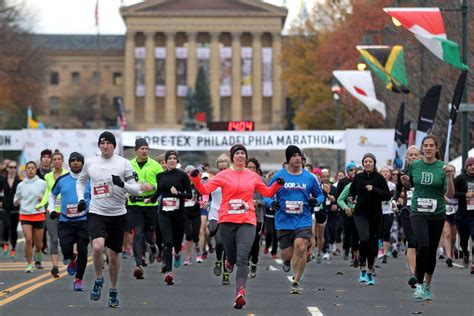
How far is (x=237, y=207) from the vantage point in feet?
Answer: 51.5

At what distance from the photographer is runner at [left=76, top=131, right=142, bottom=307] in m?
15.5

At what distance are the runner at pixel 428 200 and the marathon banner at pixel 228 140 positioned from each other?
88.9ft

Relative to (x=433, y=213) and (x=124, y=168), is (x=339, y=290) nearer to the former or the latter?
(x=433, y=213)

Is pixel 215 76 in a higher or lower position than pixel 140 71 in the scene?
lower

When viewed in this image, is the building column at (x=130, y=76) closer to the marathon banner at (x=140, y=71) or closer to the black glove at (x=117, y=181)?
the marathon banner at (x=140, y=71)

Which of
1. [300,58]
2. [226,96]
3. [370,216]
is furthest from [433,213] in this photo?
[226,96]

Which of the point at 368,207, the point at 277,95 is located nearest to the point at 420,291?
the point at 368,207

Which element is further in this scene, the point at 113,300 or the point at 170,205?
the point at 170,205

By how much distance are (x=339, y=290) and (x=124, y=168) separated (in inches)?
161

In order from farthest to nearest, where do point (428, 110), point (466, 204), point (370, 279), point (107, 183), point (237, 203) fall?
point (428, 110) < point (466, 204) < point (370, 279) < point (237, 203) < point (107, 183)

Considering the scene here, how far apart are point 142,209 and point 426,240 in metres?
5.90

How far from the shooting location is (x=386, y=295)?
693 inches

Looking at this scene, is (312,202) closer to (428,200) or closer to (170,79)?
(428,200)

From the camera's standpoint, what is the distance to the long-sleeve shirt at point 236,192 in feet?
51.5
